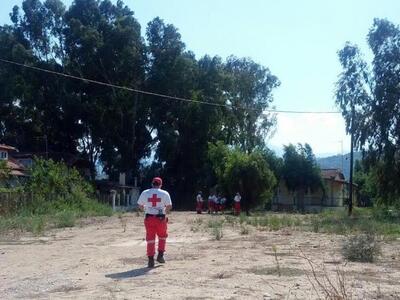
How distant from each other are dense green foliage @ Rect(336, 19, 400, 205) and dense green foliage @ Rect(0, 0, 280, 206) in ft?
66.1

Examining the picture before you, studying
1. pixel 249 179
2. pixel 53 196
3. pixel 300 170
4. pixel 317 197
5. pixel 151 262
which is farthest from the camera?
pixel 317 197

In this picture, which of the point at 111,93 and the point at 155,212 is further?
the point at 111,93

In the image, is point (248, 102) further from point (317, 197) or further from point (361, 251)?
point (361, 251)

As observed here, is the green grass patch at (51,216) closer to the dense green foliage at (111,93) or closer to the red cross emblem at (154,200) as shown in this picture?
the red cross emblem at (154,200)

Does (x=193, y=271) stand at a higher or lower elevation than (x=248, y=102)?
lower

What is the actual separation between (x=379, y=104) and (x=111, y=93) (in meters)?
27.6

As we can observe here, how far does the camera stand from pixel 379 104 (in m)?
40.9

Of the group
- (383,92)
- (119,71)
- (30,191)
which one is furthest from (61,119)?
(383,92)

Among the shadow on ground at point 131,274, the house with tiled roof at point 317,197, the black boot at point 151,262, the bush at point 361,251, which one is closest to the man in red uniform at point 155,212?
the black boot at point 151,262

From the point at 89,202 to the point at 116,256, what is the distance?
2779cm

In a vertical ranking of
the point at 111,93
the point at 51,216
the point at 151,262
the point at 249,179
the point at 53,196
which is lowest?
the point at 151,262

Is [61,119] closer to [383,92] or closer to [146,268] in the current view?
[383,92]

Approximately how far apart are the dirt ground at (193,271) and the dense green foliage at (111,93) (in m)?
41.3

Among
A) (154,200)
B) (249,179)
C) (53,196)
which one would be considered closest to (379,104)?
(249,179)
